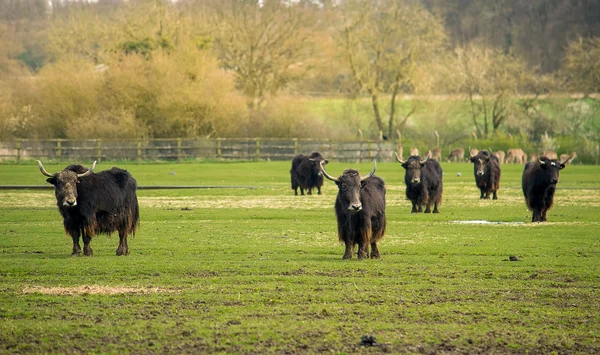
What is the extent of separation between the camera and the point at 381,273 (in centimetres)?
1323

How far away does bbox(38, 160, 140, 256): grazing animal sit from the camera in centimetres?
1512

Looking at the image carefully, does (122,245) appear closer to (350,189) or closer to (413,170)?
(350,189)

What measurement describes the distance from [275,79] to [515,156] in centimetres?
1853

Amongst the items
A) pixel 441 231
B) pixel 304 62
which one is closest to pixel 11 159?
pixel 304 62

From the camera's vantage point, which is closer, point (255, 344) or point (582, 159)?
point (255, 344)

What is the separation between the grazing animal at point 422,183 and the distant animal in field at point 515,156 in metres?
36.4

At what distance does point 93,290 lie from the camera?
11.6m

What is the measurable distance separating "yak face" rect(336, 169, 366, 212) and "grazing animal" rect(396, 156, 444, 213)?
31.0 feet

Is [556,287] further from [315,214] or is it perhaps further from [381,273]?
[315,214]

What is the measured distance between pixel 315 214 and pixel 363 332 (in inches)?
590

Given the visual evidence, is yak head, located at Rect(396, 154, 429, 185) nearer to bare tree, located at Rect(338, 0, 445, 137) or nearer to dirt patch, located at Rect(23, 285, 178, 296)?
dirt patch, located at Rect(23, 285, 178, 296)

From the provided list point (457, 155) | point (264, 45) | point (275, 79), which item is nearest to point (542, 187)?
point (457, 155)

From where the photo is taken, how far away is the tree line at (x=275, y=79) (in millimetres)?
61188

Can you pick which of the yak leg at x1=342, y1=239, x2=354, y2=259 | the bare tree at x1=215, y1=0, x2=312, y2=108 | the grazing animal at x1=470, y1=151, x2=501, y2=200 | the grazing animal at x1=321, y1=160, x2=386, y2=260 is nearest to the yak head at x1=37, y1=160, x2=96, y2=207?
the grazing animal at x1=321, y1=160, x2=386, y2=260
